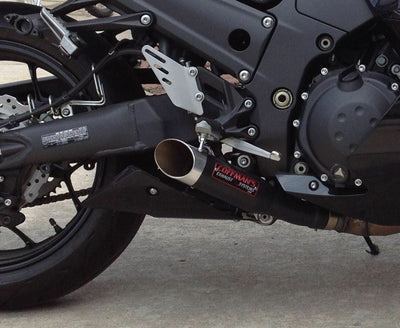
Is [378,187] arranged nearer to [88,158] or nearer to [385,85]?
[385,85]

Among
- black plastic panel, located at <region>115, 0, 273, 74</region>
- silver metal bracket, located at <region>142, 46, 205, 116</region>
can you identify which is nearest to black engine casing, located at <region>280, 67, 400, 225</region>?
black plastic panel, located at <region>115, 0, 273, 74</region>

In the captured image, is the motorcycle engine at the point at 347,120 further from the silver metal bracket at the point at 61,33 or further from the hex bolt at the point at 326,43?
the silver metal bracket at the point at 61,33

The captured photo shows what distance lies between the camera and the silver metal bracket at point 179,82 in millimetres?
3350

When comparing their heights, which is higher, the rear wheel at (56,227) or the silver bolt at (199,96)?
the silver bolt at (199,96)

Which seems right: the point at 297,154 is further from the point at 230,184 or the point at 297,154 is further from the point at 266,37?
the point at 266,37

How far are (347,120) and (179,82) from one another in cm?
53

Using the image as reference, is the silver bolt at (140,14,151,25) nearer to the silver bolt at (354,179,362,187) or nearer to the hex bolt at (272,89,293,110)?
the hex bolt at (272,89,293,110)

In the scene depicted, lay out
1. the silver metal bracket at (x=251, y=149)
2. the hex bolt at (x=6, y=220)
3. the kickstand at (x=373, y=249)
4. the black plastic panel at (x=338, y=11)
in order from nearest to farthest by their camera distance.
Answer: the black plastic panel at (x=338, y=11), the silver metal bracket at (x=251, y=149), the hex bolt at (x=6, y=220), the kickstand at (x=373, y=249)

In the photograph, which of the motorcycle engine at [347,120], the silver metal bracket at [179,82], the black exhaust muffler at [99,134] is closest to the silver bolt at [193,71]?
the silver metal bracket at [179,82]

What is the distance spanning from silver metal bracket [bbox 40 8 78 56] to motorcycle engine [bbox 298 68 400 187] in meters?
0.76

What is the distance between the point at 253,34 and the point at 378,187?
0.61m

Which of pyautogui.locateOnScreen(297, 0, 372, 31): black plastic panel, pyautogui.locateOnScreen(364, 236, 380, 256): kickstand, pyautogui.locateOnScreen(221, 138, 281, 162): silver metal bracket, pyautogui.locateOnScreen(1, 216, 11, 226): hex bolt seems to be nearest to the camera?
pyautogui.locateOnScreen(297, 0, 372, 31): black plastic panel

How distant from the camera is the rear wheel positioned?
3607 millimetres

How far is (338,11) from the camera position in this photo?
328cm
